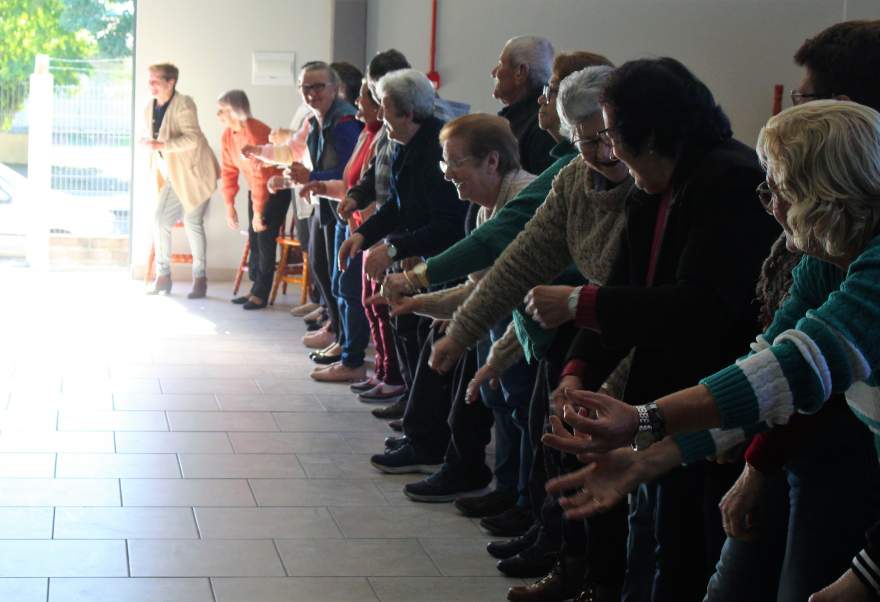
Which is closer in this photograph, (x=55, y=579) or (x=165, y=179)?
(x=55, y=579)

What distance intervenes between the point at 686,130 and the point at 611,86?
6.9 inches

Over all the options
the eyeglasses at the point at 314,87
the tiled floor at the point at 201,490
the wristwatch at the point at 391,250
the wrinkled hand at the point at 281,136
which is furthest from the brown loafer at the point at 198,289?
the wristwatch at the point at 391,250

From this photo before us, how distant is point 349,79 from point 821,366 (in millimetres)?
6145

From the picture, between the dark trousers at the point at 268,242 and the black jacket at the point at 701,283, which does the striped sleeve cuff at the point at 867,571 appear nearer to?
the black jacket at the point at 701,283

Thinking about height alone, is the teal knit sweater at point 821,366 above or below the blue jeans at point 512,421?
above

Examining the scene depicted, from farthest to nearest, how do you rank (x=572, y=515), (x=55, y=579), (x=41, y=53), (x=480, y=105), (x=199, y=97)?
(x=41, y=53) < (x=199, y=97) < (x=480, y=105) < (x=55, y=579) < (x=572, y=515)

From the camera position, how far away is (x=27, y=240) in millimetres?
11633

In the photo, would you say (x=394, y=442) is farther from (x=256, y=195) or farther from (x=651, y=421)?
(x=256, y=195)

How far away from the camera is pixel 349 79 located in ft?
25.1

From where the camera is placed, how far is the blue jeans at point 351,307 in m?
6.75

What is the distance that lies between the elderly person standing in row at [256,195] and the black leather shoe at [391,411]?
12.1 ft

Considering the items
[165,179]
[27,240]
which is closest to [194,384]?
[165,179]

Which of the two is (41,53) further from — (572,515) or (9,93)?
(572,515)

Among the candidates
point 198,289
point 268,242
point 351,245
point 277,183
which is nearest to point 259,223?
point 268,242
